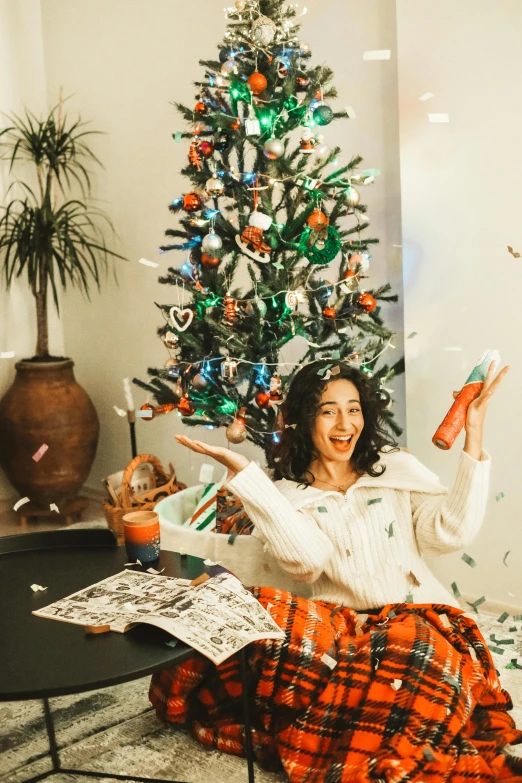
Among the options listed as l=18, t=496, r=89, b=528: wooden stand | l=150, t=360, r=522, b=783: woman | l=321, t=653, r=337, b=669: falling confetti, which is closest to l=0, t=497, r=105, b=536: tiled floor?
l=18, t=496, r=89, b=528: wooden stand

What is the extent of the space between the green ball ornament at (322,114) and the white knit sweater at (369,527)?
3.37 ft

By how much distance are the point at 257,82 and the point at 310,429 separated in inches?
38.9

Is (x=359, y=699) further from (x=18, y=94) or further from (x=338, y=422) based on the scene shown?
(x=18, y=94)

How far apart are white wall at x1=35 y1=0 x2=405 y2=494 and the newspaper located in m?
1.42

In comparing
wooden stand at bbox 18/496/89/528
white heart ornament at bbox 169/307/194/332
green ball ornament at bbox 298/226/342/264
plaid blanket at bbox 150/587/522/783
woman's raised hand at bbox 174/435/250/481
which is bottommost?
wooden stand at bbox 18/496/89/528

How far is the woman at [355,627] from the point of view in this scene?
1.58 meters

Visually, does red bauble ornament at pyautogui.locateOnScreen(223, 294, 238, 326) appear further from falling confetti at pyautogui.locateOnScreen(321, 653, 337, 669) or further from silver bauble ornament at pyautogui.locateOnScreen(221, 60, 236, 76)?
falling confetti at pyautogui.locateOnScreen(321, 653, 337, 669)

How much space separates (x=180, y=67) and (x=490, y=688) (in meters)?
2.79

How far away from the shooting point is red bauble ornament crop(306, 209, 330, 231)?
2252mm

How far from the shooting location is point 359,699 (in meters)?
1.63

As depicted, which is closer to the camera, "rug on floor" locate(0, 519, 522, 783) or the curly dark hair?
"rug on floor" locate(0, 519, 522, 783)

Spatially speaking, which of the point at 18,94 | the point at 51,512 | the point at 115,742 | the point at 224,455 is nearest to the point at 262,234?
the point at 224,455

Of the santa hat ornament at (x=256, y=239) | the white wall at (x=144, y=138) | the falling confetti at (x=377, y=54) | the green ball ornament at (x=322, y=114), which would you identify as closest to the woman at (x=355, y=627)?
the santa hat ornament at (x=256, y=239)

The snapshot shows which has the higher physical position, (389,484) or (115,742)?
(389,484)
